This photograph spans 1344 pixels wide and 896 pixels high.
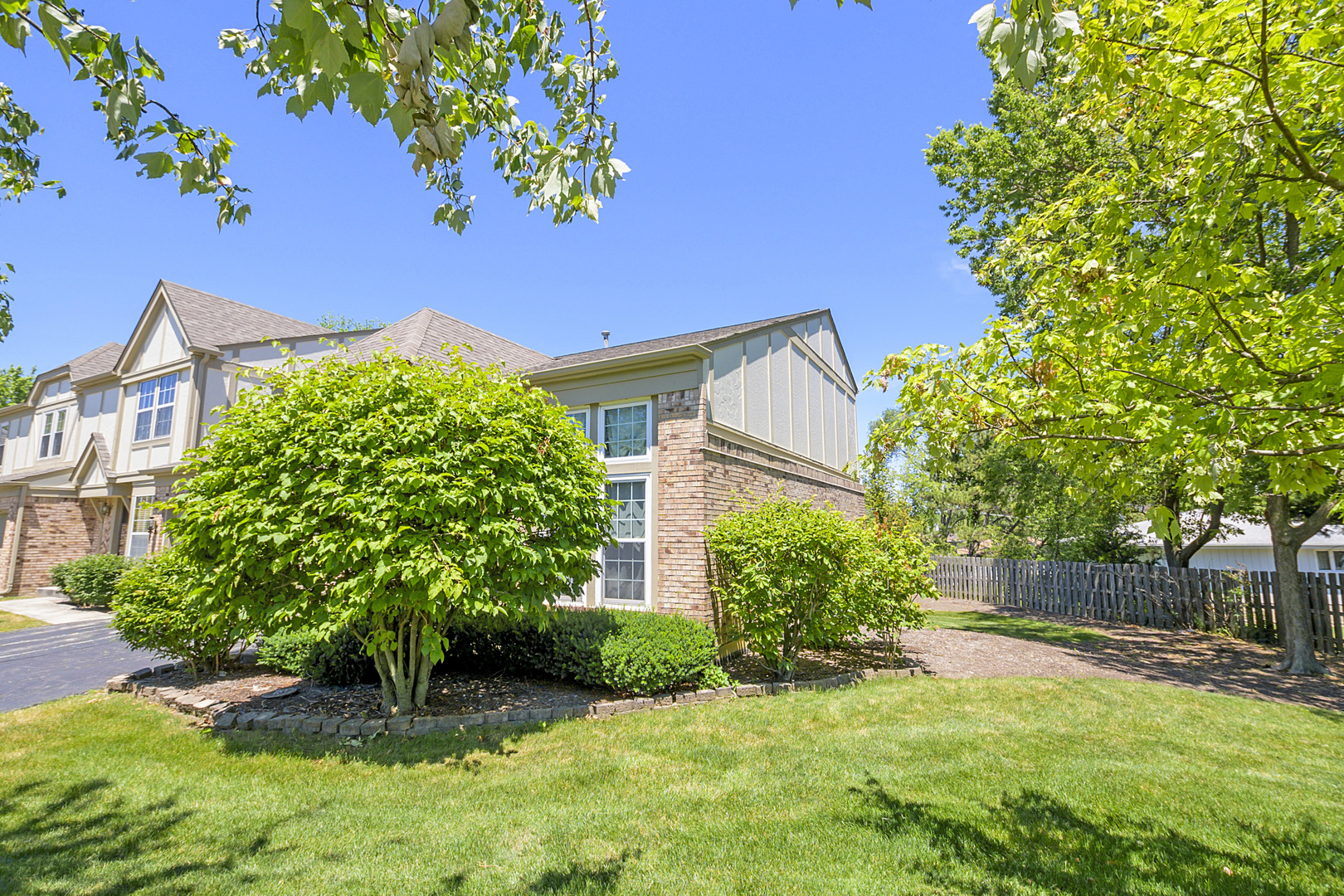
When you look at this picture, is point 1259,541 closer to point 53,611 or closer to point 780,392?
point 780,392

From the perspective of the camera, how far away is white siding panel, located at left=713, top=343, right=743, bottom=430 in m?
10.0

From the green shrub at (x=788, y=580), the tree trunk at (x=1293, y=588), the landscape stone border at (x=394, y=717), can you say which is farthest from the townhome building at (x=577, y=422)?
the tree trunk at (x=1293, y=588)

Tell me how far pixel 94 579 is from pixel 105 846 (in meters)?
16.4

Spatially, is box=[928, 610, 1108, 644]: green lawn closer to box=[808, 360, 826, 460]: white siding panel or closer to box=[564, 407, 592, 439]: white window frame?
box=[808, 360, 826, 460]: white siding panel

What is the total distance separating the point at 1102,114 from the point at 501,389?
240 inches

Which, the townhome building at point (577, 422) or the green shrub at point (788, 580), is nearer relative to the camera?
the green shrub at point (788, 580)

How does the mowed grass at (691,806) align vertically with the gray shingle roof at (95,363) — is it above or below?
below

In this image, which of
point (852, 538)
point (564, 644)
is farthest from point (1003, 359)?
point (564, 644)

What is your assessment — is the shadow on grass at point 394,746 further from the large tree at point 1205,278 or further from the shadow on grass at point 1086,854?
the large tree at point 1205,278

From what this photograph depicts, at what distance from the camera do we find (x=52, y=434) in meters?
22.6

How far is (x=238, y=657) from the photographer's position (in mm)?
9250

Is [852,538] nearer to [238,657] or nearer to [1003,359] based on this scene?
[1003,359]

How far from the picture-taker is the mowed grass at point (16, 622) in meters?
13.2

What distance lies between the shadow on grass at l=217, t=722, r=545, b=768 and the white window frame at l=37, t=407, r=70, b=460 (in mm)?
23524
